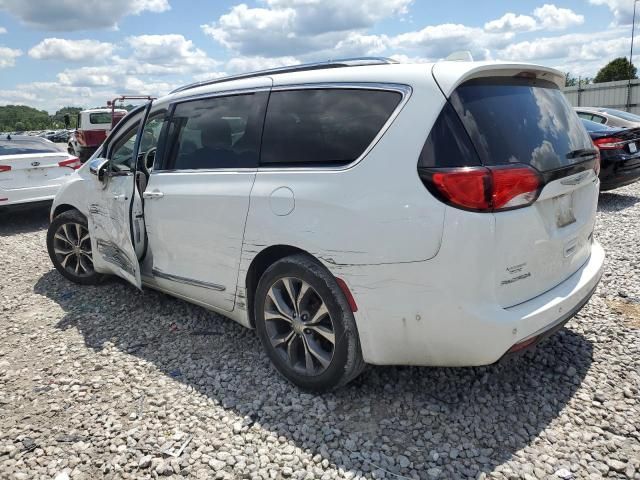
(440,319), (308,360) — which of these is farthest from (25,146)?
(440,319)

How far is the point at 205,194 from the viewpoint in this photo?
11.4 ft

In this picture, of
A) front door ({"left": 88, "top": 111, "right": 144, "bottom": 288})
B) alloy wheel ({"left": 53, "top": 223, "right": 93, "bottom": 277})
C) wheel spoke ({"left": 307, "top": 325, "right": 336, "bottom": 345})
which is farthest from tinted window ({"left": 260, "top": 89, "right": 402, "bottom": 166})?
alloy wheel ({"left": 53, "top": 223, "right": 93, "bottom": 277})

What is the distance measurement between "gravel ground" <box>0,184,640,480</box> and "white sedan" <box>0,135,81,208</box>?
4.67 metres

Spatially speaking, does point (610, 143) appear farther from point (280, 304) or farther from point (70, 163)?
point (70, 163)

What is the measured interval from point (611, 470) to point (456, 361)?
0.83 m

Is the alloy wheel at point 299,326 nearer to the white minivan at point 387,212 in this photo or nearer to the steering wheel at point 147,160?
the white minivan at point 387,212

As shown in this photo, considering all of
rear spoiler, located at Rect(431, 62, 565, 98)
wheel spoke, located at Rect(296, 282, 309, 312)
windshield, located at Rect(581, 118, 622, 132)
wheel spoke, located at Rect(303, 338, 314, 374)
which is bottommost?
wheel spoke, located at Rect(303, 338, 314, 374)

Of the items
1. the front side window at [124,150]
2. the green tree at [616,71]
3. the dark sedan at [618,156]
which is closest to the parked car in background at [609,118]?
the dark sedan at [618,156]

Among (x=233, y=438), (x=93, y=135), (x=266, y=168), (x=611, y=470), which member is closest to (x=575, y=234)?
(x=611, y=470)

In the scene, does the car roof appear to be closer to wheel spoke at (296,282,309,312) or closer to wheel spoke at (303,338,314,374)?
wheel spoke at (296,282,309,312)

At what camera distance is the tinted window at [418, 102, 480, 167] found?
241 centimetres

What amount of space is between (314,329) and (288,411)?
0.49 meters

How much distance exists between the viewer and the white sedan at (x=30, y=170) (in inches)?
314

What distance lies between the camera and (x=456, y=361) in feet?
8.45
